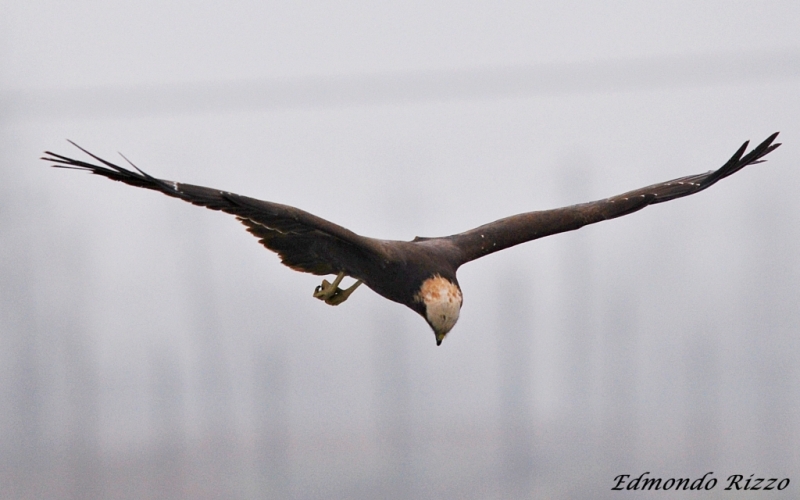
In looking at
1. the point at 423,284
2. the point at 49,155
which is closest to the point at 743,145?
the point at 423,284

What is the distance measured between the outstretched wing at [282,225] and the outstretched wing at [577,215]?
0.96 m

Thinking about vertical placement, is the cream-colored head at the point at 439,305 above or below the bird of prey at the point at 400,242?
below

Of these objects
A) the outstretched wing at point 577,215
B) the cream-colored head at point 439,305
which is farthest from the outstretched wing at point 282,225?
the outstretched wing at point 577,215

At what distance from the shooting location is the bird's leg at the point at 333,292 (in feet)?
22.8

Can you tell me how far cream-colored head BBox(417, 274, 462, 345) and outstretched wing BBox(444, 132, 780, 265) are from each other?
691 mm

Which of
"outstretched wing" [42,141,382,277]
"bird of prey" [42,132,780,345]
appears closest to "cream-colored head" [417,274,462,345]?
"bird of prey" [42,132,780,345]

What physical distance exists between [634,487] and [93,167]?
22.0ft

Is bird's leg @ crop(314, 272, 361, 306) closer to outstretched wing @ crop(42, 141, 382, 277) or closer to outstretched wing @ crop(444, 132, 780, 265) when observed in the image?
outstretched wing @ crop(42, 141, 382, 277)

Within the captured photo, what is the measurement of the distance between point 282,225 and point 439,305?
1.11 meters

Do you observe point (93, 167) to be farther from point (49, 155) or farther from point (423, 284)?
point (423, 284)

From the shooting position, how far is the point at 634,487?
1055 cm

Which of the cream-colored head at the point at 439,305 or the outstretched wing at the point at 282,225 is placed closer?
the outstretched wing at the point at 282,225

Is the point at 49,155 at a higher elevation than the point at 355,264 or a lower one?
higher

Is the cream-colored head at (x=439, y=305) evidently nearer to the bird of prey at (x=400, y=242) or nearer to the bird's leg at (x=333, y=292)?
the bird of prey at (x=400, y=242)
